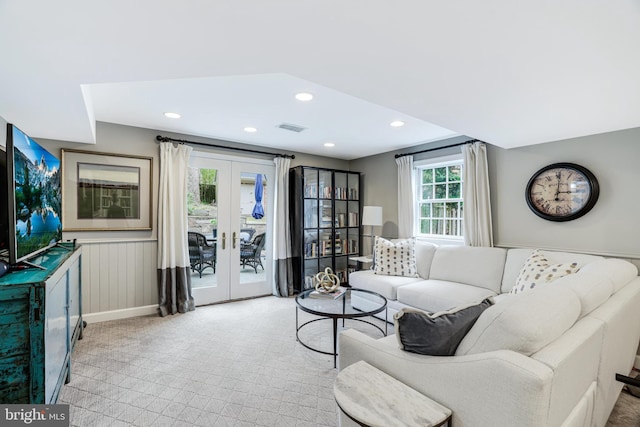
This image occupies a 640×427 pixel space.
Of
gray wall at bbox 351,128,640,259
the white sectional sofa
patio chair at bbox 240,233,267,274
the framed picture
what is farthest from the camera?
patio chair at bbox 240,233,267,274

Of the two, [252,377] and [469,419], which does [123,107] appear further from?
[469,419]

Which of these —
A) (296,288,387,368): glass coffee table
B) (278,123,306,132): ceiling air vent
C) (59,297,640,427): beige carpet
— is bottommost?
(59,297,640,427): beige carpet

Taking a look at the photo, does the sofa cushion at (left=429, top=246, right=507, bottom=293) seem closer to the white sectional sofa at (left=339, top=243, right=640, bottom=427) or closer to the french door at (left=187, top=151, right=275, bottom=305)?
the white sectional sofa at (left=339, top=243, right=640, bottom=427)

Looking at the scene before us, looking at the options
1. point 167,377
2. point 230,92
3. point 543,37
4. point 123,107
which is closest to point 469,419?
point 543,37

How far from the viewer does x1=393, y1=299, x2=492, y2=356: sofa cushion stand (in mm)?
1292

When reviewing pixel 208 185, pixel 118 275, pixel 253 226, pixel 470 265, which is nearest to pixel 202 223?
pixel 208 185

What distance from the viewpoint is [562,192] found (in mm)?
3188

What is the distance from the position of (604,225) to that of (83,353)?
5050mm

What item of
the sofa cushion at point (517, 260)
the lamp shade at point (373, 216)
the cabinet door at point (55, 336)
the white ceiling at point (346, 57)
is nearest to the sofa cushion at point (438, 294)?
the sofa cushion at point (517, 260)

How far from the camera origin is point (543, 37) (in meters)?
1.38

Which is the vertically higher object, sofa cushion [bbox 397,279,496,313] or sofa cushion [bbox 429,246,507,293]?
sofa cushion [bbox 429,246,507,293]

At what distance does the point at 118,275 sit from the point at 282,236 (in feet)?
7.21

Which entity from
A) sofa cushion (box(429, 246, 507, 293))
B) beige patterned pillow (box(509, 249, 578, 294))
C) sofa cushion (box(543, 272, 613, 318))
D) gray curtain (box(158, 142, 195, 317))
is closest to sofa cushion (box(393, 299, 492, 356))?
sofa cushion (box(543, 272, 613, 318))

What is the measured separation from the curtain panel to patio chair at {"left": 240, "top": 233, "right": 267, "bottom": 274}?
2182 mm
